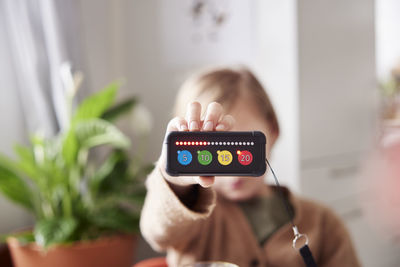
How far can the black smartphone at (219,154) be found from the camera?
0.25 metres

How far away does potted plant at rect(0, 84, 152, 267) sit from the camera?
0.99 m

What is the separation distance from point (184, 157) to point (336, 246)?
0.43 meters

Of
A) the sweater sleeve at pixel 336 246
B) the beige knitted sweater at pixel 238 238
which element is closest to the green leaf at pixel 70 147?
the beige knitted sweater at pixel 238 238

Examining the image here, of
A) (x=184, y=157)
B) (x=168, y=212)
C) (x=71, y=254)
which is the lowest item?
(x=71, y=254)

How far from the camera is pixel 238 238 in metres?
0.56

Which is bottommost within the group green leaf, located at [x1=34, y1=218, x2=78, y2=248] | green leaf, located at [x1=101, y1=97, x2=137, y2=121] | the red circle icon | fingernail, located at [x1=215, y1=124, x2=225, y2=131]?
green leaf, located at [x1=34, y1=218, x2=78, y2=248]

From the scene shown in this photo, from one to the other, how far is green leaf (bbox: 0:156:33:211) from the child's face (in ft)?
2.23

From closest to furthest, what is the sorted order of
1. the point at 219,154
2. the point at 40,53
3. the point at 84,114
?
the point at 219,154 < the point at 84,114 < the point at 40,53

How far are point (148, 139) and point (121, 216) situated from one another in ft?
1.15

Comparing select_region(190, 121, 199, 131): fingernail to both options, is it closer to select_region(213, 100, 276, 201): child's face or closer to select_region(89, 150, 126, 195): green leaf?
select_region(213, 100, 276, 201): child's face

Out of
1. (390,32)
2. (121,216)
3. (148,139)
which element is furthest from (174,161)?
(390,32)

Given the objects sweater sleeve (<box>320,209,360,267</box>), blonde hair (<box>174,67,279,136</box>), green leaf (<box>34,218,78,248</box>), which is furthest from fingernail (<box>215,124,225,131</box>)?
green leaf (<box>34,218,78,248</box>)

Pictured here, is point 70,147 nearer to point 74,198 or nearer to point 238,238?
point 74,198

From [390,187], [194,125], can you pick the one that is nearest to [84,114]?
[390,187]
